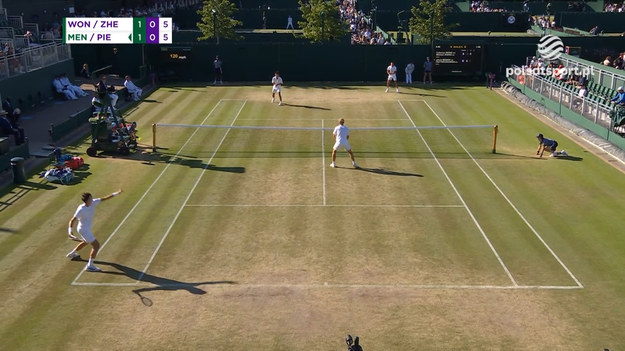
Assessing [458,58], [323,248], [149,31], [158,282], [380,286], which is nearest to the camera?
[380,286]

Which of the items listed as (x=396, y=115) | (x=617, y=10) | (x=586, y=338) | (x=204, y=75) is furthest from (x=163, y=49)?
(x=617, y=10)

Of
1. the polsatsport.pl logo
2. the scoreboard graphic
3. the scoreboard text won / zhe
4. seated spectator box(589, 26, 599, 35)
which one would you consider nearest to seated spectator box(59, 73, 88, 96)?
the scoreboard text won / zhe

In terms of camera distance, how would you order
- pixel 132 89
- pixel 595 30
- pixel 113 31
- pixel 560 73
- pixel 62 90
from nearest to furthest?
pixel 560 73 < pixel 132 89 < pixel 62 90 < pixel 113 31 < pixel 595 30

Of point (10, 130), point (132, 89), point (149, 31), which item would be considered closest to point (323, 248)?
point (10, 130)

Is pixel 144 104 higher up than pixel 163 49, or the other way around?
pixel 163 49

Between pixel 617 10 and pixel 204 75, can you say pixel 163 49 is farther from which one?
pixel 617 10

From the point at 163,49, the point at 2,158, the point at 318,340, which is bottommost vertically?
the point at 318,340

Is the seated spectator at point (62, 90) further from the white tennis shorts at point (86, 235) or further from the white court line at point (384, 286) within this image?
the white court line at point (384, 286)

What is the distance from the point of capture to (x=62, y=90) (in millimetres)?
37469

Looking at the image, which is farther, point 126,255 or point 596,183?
point 596,183

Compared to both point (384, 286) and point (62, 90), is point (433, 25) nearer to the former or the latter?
point (62, 90)

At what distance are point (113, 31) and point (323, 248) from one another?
33.7 m

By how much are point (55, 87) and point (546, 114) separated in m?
Result: 27.1

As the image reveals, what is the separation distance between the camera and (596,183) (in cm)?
2266
